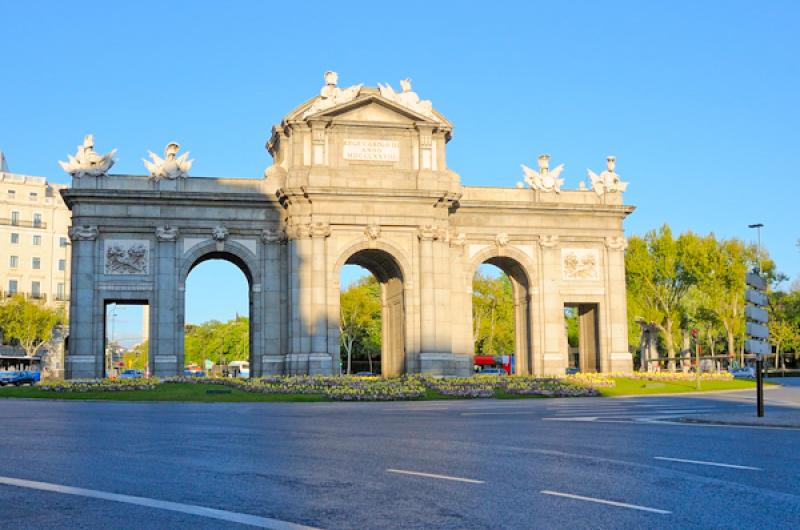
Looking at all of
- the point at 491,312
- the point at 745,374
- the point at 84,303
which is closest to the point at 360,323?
the point at 491,312

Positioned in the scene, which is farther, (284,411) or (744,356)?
(744,356)

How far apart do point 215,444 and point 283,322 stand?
137ft

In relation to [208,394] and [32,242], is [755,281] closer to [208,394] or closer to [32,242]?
[208,394]

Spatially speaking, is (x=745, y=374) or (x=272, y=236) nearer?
(x=272, y=236)

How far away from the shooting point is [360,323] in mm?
111125

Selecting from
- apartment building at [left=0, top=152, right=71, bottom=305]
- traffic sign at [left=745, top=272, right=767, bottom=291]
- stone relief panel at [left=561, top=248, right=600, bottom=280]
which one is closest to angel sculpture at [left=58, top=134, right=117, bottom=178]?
stone relief panel at [left=561, top=248, right=600, bottom=280]

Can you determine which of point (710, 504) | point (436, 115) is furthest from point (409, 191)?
point (710, 504)

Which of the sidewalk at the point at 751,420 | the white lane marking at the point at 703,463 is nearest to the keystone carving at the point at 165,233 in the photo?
the sidewalk at the point at 751,420

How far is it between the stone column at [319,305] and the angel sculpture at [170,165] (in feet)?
33.1

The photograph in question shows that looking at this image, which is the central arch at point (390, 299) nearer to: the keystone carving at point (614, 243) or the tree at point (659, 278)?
the keystone carving at point (614, 243)

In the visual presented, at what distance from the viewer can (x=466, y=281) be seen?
64250mm

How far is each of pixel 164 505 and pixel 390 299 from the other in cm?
5434

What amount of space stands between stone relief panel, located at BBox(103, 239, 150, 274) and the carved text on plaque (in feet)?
49.6

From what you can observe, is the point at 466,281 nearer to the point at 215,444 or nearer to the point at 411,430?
the point at 411,430
